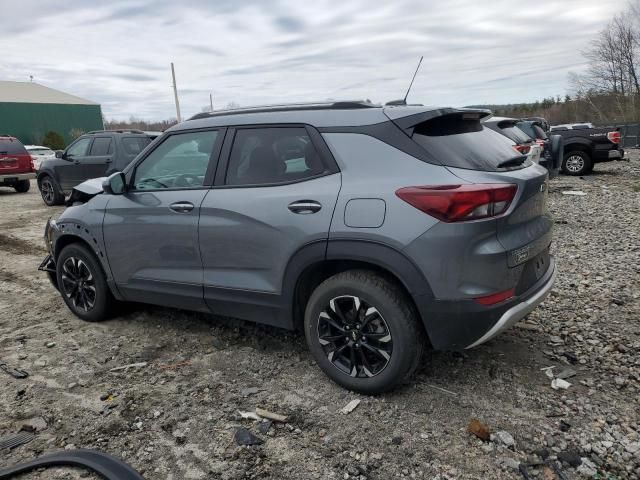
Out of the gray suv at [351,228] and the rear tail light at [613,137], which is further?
the rear tail light at [613,137]

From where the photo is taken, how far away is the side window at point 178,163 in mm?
3711

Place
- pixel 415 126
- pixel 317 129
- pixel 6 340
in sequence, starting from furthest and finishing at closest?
pixel 6 340 → pixel 317 129 → pixel 415 126

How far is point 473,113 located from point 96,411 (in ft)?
10.0

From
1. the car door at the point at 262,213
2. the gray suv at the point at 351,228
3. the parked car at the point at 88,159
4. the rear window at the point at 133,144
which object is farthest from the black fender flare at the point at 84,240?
the rear window at the point at 133,144

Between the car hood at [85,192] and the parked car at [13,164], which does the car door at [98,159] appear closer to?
the parked car at [13,164]

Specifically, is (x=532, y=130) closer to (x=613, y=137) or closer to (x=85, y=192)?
(x=613, y=137)

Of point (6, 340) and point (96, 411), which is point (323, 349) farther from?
point (6, 340)

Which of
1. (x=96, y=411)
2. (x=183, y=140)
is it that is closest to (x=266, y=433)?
(x=96, y=411)

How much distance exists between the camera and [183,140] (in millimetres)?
3881


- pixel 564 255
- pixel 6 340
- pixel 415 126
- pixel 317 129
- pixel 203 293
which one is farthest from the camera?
pixel 564 255

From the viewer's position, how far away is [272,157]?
11.1ft

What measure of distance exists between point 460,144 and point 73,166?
11.5m

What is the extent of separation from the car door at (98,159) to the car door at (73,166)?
0.39 feet

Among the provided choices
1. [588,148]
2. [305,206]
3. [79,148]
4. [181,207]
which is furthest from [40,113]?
[305,206]
